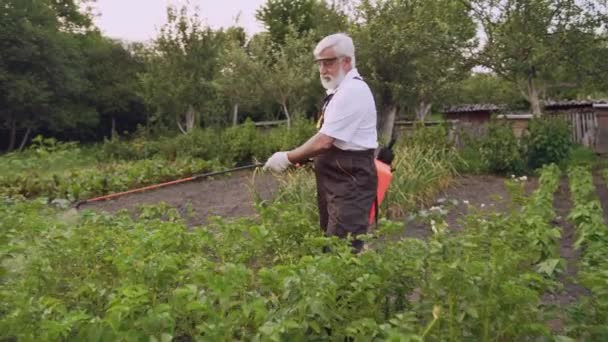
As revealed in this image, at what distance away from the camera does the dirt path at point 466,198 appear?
6316 mm

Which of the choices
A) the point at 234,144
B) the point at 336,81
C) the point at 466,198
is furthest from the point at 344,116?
the point at 234,144

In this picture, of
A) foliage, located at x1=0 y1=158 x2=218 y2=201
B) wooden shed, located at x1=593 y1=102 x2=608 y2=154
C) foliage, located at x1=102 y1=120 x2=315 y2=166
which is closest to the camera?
foliage, located at x1=0 y1=158 x2=218 y2=201

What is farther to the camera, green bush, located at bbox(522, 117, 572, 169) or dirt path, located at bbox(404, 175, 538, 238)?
green bush, located at bbox(522, 117, 572, 169)

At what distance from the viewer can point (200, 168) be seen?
1140 cm

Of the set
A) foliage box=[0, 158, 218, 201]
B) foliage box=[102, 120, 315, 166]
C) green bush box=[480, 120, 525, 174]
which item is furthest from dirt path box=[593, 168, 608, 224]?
foliage box=[0, 158, 218, 201]

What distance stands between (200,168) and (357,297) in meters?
9.38

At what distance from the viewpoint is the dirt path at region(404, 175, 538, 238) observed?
6.32 m

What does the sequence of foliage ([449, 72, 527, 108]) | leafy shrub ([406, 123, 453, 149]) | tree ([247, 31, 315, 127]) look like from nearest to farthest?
leafy shrub ([406, 123, 453, 149]) → tree ([247, 31, 315, 127]) → foliage ([449, 72, 527, 108])

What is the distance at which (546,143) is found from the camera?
10781mm

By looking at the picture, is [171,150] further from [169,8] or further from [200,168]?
[169,8]

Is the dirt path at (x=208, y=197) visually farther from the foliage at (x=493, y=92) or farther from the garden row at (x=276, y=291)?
the foliage at (x=493, y=92)

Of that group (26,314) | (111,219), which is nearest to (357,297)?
(26,314)

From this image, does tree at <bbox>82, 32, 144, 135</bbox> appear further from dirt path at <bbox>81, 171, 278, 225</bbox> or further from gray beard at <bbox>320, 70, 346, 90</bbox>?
gray beard at <bbox>320, 70, 346, 90</bbox>

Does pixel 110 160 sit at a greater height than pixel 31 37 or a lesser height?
lesser
